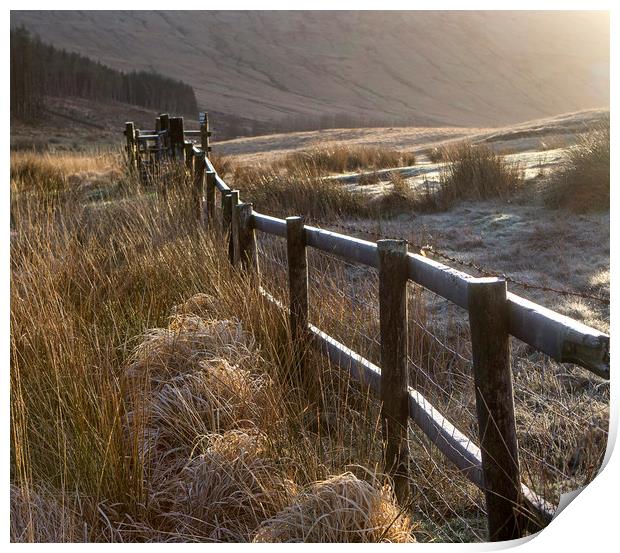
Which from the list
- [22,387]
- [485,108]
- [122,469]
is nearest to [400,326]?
[122,469]

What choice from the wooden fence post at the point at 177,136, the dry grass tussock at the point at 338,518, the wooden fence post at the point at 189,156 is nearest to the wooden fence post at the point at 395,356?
the dry grass tussock at the point at 338,518

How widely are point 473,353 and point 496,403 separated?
0.17 metres

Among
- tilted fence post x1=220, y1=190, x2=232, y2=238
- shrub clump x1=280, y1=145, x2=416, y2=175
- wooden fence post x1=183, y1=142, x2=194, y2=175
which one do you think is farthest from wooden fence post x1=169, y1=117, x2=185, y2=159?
tilted fence post x1=220, y1=190, x2=232, y2=238

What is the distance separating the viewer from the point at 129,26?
106750mm

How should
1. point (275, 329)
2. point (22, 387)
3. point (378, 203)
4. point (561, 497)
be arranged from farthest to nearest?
point (378, 203), point (275, 329), point (22, 387), point (561, 497)

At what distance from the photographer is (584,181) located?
382 inches

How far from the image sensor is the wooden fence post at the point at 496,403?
234 cm

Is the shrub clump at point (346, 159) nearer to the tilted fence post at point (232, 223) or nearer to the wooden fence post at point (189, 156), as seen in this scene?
the wooden fence post at point (189, 156)

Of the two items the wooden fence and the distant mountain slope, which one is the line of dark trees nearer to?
the distant mountain slope

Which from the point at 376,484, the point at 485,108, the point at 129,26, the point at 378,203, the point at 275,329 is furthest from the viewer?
the point at 129,26

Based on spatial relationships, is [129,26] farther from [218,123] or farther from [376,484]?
[376,484]

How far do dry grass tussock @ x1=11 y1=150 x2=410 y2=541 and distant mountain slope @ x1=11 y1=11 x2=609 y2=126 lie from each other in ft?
267

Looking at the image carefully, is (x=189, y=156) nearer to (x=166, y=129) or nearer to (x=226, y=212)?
(x=166, y=129)
